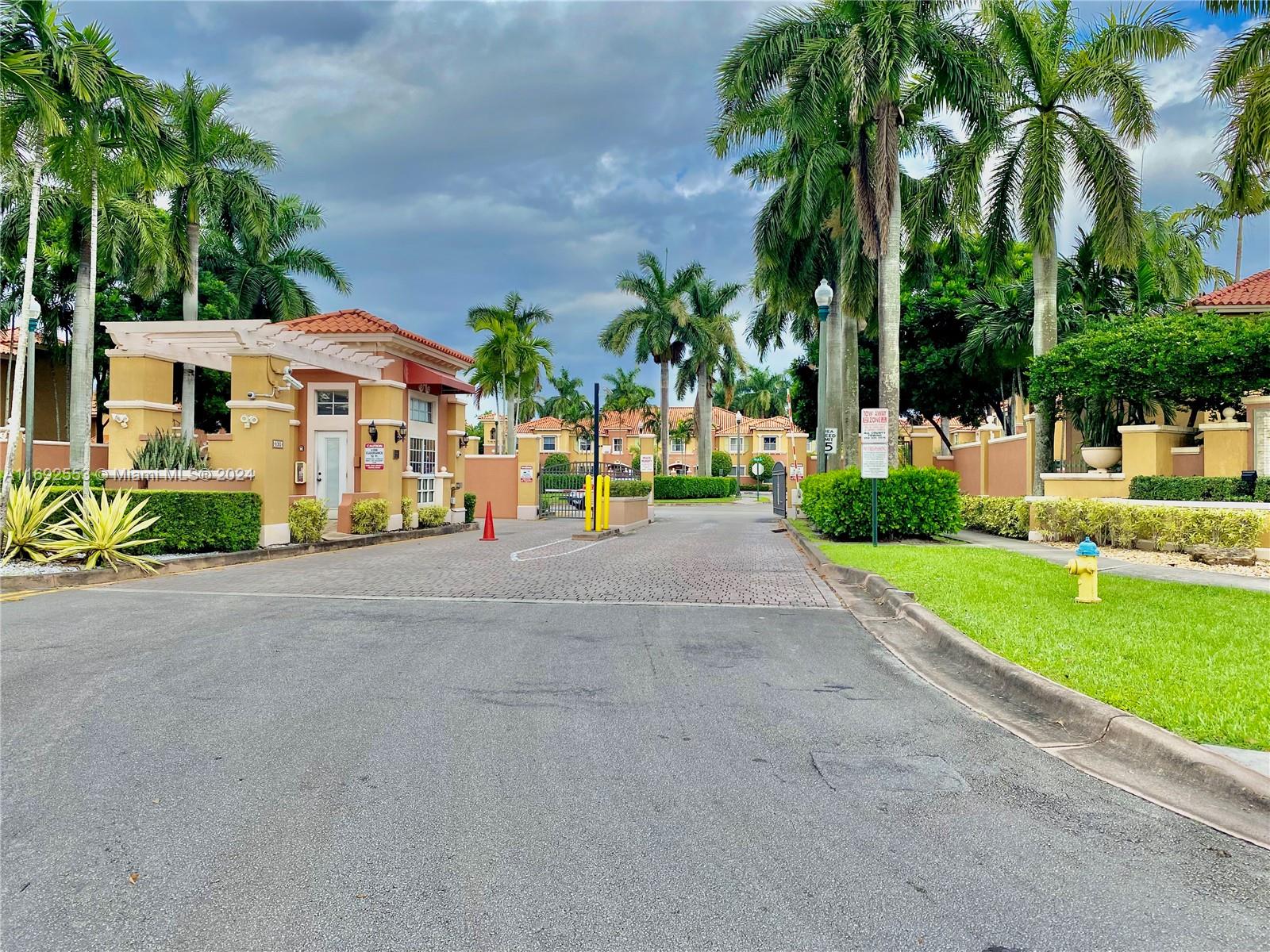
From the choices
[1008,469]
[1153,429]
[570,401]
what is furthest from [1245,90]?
[570,401]

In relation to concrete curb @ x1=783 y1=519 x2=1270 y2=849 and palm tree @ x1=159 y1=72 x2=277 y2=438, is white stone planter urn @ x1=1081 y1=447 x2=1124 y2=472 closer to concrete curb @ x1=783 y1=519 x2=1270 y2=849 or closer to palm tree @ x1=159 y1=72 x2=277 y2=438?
concrete curb @ x1=783 y1=519 x2=1270 y2=849

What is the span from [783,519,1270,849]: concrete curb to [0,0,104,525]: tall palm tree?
1250 cm

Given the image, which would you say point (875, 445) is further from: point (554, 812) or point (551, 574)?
point (554, 812)

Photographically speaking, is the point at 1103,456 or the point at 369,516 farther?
the point at 369,516

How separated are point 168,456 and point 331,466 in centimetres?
630

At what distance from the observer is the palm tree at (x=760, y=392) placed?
97562mm

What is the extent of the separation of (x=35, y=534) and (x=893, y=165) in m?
18.1

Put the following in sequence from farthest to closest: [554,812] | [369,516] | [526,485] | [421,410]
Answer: [526,485] < [421,410] < [369,516] < [554,812]

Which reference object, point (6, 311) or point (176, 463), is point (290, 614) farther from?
point (6, 311)

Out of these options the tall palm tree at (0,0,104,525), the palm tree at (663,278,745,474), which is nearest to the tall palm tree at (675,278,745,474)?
the palm tree at (663,278,745,474)

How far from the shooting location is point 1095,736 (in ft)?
17.1

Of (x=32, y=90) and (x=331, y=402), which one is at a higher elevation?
(x=32, y=90)

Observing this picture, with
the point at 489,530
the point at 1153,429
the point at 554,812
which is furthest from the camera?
the point at 489,530

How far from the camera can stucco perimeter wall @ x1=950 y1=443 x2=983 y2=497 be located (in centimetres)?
2973
